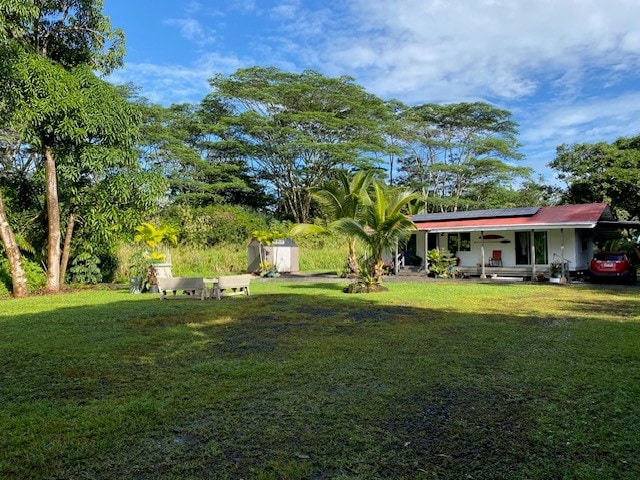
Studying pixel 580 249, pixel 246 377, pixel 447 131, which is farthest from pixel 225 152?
pixel 246 377

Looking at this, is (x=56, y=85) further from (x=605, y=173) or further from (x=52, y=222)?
(x=605, y=173)

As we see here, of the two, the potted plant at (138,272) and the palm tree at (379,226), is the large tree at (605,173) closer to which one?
the palm tree at (379,226)

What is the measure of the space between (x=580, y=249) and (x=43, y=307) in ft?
65.0

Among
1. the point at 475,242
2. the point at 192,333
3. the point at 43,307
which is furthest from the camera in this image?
the point at 475,242

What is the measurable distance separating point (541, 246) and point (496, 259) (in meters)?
1.99

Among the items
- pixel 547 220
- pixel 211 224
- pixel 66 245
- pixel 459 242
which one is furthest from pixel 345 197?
pixel 211 224

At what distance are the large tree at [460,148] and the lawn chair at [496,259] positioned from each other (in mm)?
18359

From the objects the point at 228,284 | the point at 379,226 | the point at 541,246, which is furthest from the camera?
the point at 541,246

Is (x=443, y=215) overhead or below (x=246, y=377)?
overhead

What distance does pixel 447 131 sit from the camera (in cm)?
4106

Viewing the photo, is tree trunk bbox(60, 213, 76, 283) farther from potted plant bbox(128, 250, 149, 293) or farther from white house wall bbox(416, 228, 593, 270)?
white house wall bbox(416, 228, 593, 270)

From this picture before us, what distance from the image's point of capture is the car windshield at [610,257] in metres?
16.2

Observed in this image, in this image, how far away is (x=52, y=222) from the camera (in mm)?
14523

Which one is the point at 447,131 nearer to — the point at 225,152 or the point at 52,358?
the point at 225,152
